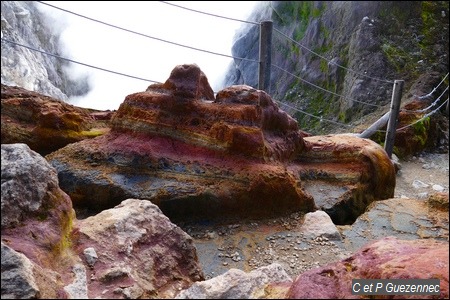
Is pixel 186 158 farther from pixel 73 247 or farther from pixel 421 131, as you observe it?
pixel 421 131

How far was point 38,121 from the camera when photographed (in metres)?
3.04

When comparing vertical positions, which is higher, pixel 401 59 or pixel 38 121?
pixel 401 59

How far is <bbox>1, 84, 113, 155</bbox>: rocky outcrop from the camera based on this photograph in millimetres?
2938

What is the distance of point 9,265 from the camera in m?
1.27

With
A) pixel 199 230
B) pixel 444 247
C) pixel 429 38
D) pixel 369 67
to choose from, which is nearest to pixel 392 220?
pixel 199 230

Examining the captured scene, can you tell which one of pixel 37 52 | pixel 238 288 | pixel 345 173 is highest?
pixel 37 52

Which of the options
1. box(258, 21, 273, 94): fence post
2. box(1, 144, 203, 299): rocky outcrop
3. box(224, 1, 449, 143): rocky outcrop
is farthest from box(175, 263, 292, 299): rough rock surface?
box(258, 21, 273, 94): fence post

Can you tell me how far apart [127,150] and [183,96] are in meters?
0.62

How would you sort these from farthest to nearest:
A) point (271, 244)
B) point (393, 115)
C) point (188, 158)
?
point (393, 115)
point (188, 158)
point (271, 244)

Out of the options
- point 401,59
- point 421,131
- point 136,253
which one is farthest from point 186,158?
point 401,59

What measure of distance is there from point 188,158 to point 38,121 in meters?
1.19

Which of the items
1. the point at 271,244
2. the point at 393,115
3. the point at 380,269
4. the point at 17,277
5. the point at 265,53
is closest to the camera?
the point at 17,277

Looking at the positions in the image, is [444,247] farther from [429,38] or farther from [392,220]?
[429,38]

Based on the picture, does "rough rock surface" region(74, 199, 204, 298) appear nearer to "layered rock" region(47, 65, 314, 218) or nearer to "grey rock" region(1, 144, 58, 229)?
"grey rock" region(1, 144, 58, 229)
